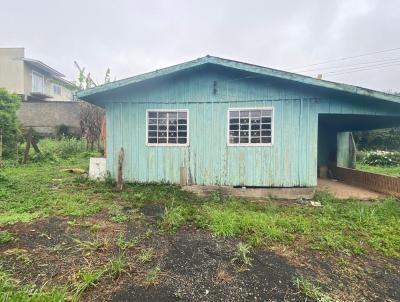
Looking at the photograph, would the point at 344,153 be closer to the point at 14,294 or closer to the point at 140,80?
the point at 140,80

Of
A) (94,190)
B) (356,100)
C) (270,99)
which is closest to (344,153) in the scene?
(356,100)

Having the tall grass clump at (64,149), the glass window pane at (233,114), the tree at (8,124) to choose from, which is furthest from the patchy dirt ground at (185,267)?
the tall grass clump at (64,149)

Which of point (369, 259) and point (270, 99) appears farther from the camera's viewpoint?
point (270, 99)

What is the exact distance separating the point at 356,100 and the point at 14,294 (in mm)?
8502

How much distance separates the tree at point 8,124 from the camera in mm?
12413

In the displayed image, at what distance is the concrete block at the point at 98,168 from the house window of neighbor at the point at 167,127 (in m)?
1.72

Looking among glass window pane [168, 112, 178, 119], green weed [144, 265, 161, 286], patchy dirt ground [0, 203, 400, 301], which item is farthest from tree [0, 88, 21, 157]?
green weed [144, 265, 161, 286]

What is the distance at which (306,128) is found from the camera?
7652 millimetres

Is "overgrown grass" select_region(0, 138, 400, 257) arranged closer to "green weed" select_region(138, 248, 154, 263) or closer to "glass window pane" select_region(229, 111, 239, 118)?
"green weed" select_region(138, 248, 154, 263)

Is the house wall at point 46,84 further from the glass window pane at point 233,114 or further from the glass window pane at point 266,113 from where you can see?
the glass window pane at point 266,113

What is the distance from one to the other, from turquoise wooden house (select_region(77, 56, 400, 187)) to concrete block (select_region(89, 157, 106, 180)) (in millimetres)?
282

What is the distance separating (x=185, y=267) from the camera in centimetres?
366

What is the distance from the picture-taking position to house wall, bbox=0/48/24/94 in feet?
83.6

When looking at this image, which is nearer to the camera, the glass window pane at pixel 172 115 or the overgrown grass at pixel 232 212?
the overgrown grass at pixel 232 212
